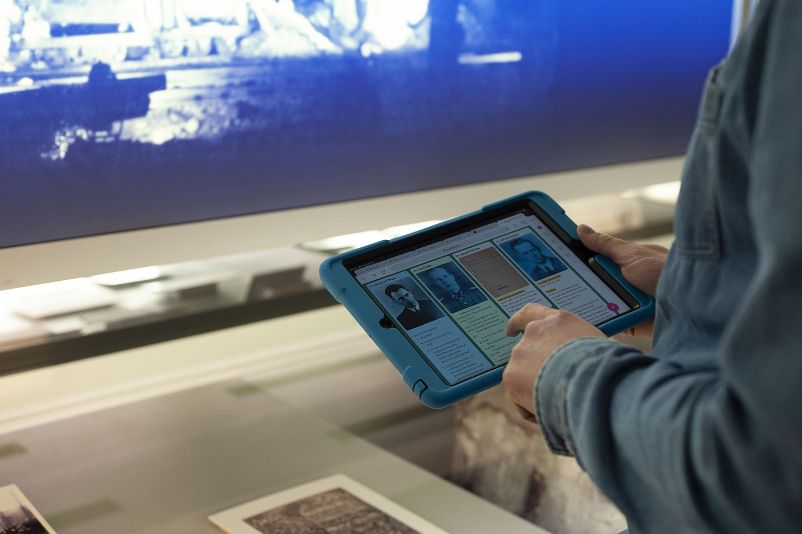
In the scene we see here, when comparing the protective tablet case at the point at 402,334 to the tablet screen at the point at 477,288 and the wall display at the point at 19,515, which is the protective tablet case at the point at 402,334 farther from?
the wall display at the point at 19,515

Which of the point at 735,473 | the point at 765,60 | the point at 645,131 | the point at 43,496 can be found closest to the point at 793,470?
the point at 735,473

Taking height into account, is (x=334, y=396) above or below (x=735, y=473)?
below

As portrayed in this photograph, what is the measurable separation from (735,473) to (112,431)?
3.01ft

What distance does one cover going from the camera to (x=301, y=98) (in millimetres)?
1396

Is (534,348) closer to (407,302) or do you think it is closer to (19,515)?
Result: (407,302)

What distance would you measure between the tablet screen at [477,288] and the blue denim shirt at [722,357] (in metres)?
0.20

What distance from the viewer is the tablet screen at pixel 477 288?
2.69 ft

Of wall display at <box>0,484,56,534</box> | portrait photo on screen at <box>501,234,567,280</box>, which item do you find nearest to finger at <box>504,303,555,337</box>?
portrait photo on screen at <box>501,234,567,280</box>

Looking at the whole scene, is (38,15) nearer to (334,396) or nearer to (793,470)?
(334,396)

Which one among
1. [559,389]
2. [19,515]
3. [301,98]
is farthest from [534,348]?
[301,98]

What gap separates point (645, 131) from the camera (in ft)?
6.02

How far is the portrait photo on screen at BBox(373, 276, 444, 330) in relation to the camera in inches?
32.9

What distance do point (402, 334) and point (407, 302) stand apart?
42 millimetres

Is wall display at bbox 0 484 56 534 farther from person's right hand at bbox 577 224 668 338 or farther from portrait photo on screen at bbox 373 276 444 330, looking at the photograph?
person's right hand at bbox 577 224 668 338
